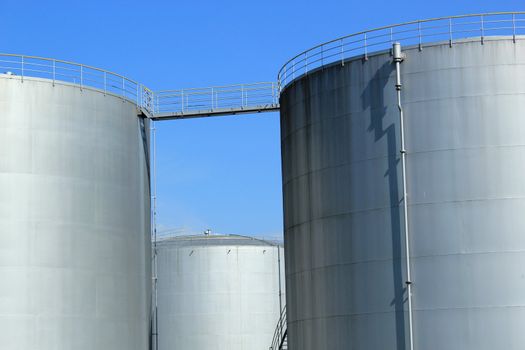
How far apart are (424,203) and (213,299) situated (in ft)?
82.1

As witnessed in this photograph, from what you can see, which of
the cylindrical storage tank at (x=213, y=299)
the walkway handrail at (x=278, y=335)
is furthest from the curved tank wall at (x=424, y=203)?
the cylindrical storage tank at (x=213, y=299)

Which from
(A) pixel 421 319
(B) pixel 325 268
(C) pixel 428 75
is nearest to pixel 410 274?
(A) pixel 421 319

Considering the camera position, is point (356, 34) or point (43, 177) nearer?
point (356, 34)

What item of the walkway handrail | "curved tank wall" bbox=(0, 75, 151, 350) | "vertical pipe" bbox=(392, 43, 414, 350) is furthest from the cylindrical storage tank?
"vertical pipe" bbox=(392, 43, 414, 350)

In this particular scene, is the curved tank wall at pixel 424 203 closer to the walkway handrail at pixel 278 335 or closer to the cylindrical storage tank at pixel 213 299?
the walkway handrail at pixel 278 335

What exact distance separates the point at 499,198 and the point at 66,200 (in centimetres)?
Answer: 1376

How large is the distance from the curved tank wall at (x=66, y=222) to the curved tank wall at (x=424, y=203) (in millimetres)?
7217

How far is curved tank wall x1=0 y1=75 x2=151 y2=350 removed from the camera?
101 feet

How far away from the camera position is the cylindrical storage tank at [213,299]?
164 feet

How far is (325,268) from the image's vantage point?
28.6 metres

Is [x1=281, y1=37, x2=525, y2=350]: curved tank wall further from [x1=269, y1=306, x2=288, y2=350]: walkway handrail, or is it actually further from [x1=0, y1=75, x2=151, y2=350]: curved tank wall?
[x1=0, y1=75, x2=151, y2=350]: curved tank wall

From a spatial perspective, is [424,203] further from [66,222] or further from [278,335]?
[66,222]

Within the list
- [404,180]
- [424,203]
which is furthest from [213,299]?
[424,203]

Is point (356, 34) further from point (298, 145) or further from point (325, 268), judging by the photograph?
point (325, 268)
